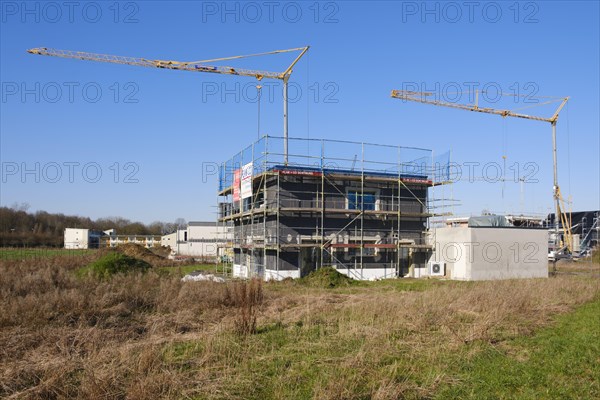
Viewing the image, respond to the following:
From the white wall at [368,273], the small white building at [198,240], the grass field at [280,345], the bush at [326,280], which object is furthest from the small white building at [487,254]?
the small white building at [198,240]

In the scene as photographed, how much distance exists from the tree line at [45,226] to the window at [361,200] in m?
58.5

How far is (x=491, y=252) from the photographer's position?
91.6 ft

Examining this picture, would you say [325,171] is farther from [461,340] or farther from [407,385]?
[407,385]

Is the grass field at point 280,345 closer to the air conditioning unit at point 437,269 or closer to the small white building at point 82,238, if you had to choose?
the air conditioning unit at point 437,269

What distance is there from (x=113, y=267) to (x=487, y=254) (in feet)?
61.7

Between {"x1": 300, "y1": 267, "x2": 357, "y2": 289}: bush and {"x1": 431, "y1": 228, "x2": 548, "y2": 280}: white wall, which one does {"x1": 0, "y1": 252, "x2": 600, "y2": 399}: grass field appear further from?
{"x1": 431, "y1": 228, "x2": 548, "y2": 280}: white wall

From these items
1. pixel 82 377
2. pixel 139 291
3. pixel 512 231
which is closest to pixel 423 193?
pixel 512 231

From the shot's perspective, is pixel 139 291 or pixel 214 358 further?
pixel 139 291

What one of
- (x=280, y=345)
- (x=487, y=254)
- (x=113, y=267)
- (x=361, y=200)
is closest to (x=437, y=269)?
(x=487, y=254)

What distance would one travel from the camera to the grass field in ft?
23.1

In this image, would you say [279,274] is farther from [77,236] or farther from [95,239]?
[95,239]

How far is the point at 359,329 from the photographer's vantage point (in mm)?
10570

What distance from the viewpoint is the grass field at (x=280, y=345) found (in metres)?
7.05

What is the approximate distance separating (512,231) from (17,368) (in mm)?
26467
